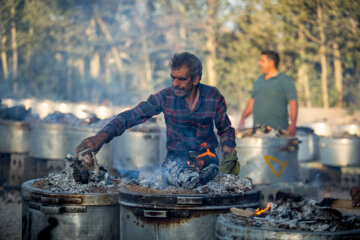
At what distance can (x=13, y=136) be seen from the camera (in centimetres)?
830

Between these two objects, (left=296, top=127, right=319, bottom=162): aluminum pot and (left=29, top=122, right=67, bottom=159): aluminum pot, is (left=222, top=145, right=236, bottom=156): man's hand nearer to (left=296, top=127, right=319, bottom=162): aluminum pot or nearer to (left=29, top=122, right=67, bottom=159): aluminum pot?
(left=29, top=122, right=67, bottom=159): aluminum pot

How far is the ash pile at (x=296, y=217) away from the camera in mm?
2943

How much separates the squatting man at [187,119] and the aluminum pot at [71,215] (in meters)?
0.45

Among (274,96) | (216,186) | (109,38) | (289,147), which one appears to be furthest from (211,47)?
(216,186)

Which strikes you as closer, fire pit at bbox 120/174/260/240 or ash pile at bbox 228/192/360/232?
ash pile at bbox 228/192/360/232

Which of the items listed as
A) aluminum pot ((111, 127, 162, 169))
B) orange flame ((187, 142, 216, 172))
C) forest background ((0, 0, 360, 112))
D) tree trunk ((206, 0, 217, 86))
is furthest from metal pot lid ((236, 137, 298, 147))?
tree trunk ((206, 0, 217, 86))

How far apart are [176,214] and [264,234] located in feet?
2.36

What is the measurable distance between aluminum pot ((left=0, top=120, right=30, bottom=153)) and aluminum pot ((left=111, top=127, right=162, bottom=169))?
1682 millimetres

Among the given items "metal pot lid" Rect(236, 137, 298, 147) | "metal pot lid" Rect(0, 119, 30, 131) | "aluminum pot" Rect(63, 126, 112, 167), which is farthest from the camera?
"metal pot lid" Rect(0, 119, 30, 131)

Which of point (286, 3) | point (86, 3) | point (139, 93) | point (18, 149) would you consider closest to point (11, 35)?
point (86, 3)

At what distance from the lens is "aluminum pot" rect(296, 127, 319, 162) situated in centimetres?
958

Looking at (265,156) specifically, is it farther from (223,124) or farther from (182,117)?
(182,117)

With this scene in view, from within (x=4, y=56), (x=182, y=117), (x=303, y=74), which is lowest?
(x=182, y=117)

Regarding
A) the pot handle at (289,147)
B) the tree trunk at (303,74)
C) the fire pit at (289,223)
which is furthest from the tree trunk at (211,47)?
the fire pit at (289,223)
